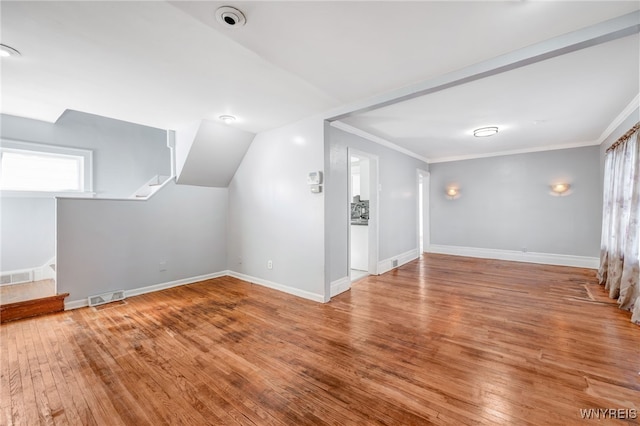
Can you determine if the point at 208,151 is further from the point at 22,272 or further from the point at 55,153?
the point at 22,272

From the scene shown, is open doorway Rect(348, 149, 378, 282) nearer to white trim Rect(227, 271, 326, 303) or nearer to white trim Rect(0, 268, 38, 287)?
white trim Rect(227, 271, 326, 303)

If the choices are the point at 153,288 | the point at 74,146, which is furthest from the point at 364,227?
the point at 74,146

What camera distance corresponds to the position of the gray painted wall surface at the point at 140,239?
3.41 meters

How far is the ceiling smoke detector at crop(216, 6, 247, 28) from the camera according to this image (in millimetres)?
1670

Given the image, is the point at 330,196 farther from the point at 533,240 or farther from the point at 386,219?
the point at 533,240

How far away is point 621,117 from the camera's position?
3674 mm

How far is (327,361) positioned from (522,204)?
6154mm

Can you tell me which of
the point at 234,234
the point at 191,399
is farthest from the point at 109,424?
the point at 234,234

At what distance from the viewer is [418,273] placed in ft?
16.5

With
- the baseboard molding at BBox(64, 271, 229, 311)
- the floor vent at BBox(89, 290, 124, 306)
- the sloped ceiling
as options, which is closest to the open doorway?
the sloped ceiling

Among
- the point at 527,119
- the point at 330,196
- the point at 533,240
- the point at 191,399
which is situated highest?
the point at 527,119

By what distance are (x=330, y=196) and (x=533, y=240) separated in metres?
5.25

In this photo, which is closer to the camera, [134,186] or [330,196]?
[330,196]

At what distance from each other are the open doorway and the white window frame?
4963mm
